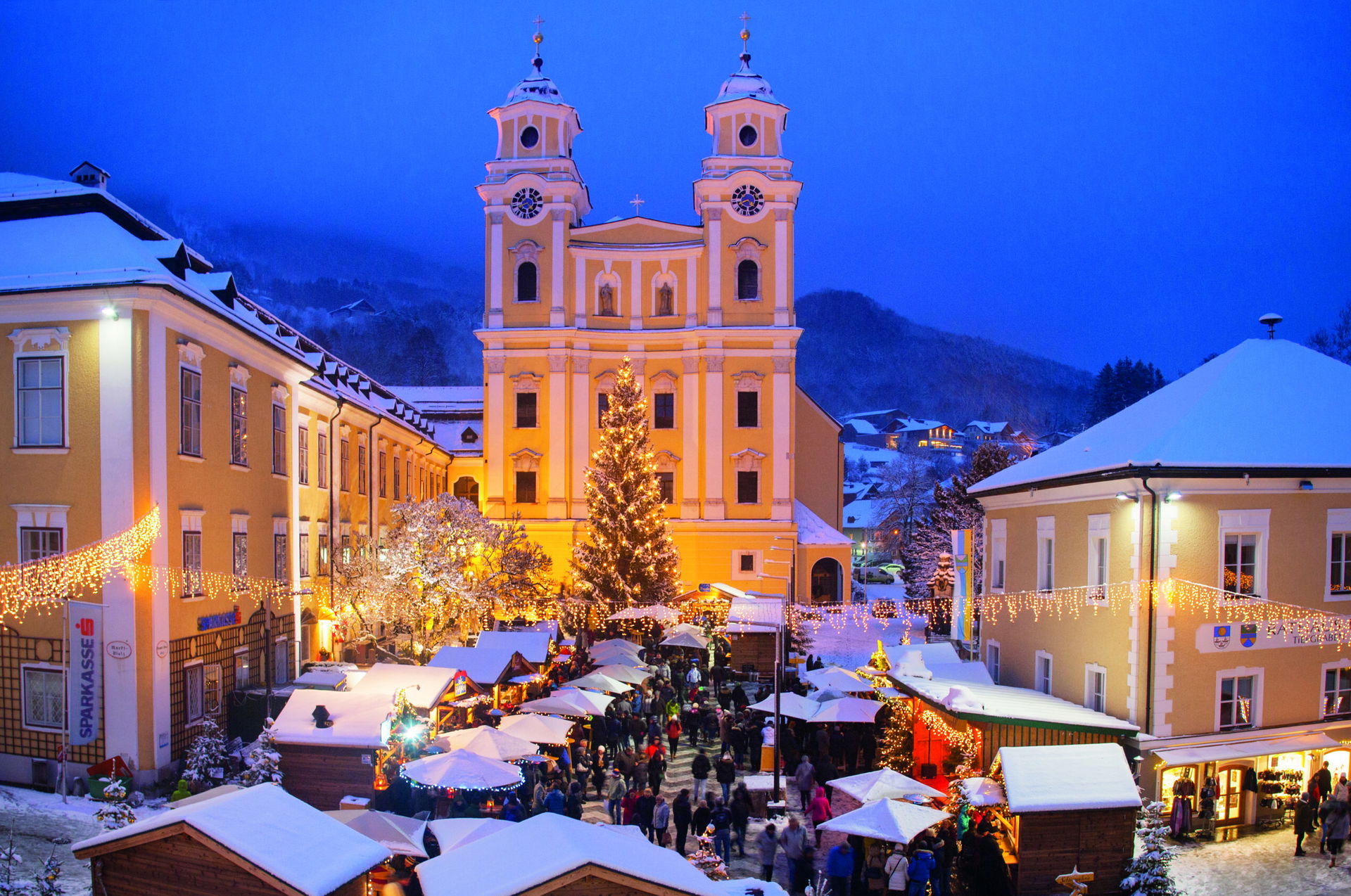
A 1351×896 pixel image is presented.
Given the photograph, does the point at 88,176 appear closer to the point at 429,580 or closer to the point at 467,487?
the point at 429,580

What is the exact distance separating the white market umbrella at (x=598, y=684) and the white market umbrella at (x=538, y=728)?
4.50 meters

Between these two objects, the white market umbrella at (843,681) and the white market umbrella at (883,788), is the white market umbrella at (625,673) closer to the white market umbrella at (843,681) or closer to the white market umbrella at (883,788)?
the white market umbrella at (843,681)

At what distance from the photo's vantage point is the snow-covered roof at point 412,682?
64.7 ft

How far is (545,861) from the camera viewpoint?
337 inches

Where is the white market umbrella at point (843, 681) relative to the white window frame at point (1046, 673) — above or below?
below

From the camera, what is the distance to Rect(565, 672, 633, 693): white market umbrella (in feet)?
79.4

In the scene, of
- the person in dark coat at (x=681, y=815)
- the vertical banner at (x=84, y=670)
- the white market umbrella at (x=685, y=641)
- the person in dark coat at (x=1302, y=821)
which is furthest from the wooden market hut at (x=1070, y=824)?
the vertical banner at (x=84, y=670)

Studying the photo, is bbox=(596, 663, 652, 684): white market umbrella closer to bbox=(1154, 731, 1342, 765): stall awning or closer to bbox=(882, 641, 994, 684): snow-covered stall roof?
bbox=(882, 641, 994, 684): snow-covered stall roof

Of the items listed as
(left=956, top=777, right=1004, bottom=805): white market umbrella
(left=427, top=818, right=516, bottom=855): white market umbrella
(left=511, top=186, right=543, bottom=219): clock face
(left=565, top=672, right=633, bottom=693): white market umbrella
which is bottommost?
(left=565, top=672, right=633, bottom=693): white market umbrella

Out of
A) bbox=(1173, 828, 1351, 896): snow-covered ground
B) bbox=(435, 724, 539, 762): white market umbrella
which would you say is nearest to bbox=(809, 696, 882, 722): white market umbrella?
bbox=(1173, 828, 1351, 896): snow-covered ground

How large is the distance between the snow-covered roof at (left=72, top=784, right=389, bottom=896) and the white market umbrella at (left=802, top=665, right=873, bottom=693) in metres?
16.1

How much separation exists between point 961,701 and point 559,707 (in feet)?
27.7

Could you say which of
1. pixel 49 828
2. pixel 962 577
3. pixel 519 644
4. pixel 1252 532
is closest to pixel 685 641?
pixel 519 644

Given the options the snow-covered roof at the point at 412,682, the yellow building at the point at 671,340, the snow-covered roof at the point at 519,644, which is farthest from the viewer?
the yellow building at the point at 671,340
